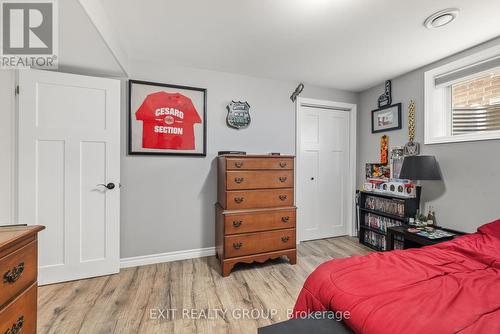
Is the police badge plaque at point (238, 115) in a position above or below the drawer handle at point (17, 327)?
above

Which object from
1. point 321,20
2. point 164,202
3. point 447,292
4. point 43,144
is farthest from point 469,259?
point 43,144

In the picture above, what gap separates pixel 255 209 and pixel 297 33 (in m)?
1.73

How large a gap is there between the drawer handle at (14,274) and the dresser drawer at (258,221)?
1.49 m

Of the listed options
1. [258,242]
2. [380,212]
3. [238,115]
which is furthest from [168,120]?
[380,212]

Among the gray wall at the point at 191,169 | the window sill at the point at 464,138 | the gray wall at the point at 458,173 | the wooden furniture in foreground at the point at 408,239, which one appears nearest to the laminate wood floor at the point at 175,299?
the gray wall at the point at 191,169

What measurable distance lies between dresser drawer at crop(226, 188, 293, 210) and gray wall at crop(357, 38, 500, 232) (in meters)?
1.61

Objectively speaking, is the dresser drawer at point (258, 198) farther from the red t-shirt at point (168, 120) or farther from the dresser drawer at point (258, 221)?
the red t-shirt at point (168, 120)

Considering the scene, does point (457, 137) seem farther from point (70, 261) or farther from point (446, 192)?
point (70, 261)

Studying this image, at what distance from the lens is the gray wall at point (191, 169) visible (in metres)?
2.48

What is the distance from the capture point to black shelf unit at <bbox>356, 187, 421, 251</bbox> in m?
2.55

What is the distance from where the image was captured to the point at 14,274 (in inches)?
37.2
